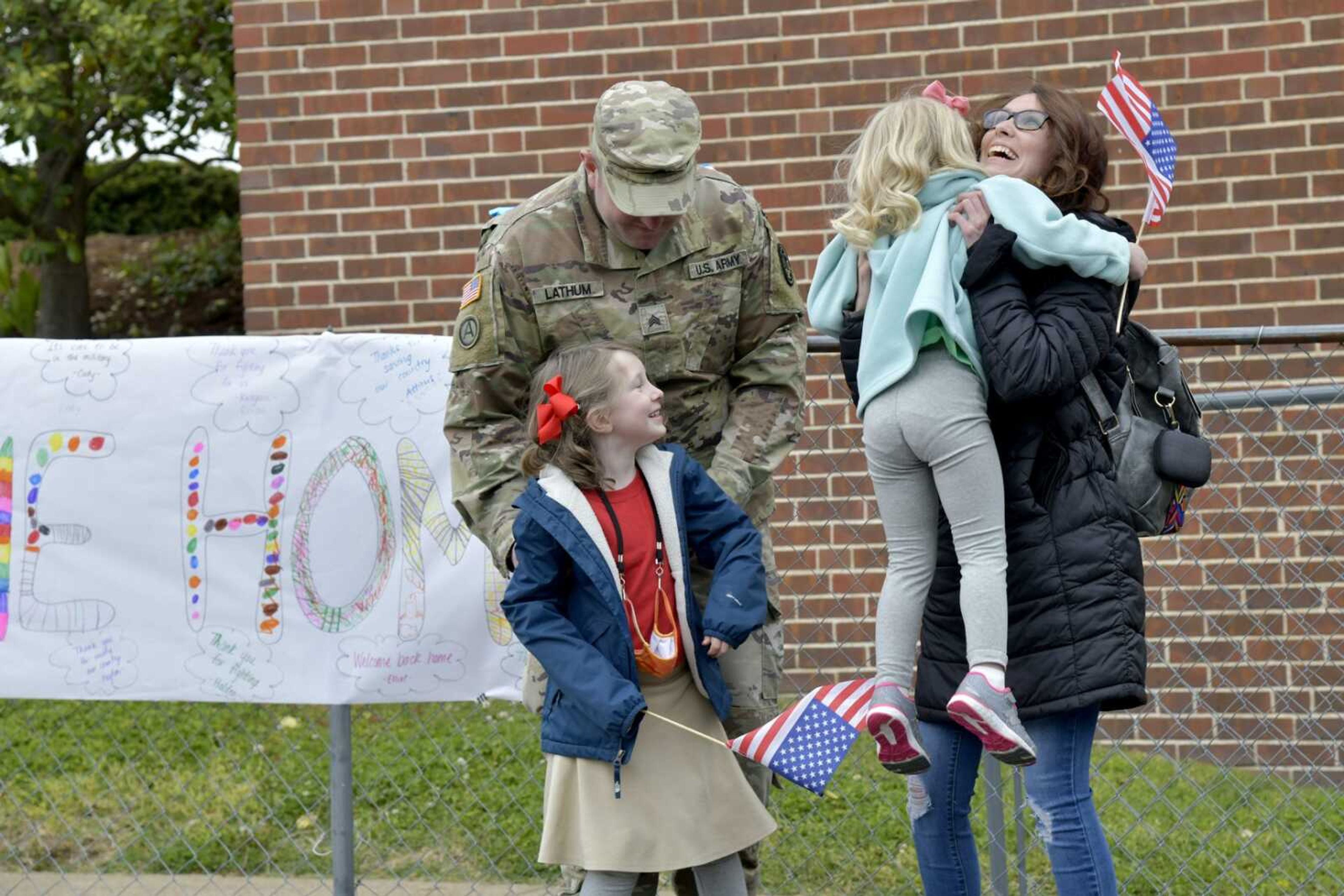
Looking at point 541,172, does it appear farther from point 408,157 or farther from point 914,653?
point 914,653

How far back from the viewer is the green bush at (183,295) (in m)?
10.1

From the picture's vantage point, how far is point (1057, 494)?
324 cm

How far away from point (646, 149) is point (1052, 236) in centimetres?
82

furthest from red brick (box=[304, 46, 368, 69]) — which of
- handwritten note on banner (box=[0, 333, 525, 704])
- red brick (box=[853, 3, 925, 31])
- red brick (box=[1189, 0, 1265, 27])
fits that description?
red brick (box=[1189, 0, 1265, 27])

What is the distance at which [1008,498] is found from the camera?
326 cm

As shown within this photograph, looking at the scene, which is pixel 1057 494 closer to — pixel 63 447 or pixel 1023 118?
pixel 1023 118

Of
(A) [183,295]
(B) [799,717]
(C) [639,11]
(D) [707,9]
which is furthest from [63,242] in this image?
(B) [799,717]

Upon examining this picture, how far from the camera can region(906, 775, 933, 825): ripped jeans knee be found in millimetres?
3391

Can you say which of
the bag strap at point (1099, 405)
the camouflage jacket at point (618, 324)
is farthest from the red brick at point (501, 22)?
the bag strap at point (1099, 405)

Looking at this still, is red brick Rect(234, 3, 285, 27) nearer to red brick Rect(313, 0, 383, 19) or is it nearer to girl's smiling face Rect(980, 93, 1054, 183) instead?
red brick Rect(313, 0, 383, 19)

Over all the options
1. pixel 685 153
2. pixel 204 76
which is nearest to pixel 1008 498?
pixel 685 153

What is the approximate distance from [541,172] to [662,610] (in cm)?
341

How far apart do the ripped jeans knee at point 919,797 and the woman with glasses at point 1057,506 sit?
0.15m

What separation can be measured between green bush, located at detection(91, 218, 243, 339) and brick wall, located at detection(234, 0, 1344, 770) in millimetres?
3540
